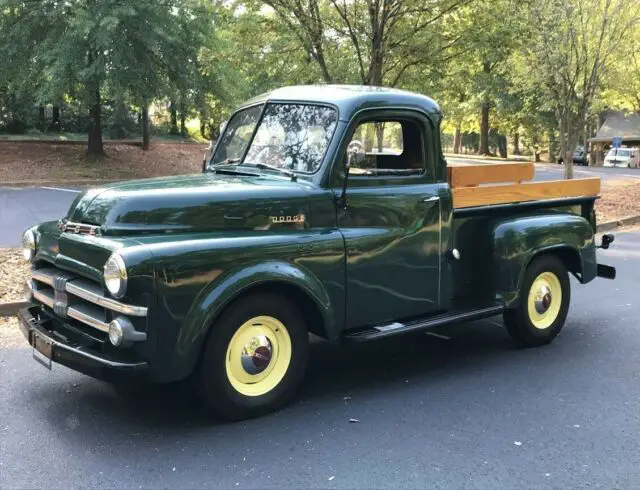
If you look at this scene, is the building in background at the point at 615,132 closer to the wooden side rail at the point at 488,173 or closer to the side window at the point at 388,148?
the wooden side rail at the point at 488,173

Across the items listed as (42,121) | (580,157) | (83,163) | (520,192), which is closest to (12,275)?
(520,192)

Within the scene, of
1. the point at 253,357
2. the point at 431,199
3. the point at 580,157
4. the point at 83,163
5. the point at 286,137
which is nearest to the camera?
the point at 253,357

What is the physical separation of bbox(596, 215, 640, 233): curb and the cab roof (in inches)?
375

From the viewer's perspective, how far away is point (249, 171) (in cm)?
483

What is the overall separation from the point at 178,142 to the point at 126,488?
2761cm

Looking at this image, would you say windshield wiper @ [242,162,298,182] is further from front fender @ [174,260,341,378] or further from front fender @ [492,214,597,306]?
front fender @ [492,214,597,306]

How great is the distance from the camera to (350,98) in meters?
4.73

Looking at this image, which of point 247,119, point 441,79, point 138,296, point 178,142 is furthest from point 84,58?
point 138,296

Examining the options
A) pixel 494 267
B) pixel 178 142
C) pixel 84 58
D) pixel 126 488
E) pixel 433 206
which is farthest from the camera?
pixel 178 142

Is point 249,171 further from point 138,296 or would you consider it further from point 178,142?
point 178,142

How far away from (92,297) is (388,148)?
2762mm

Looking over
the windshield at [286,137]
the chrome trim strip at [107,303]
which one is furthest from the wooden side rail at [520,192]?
the chrome trim strip at [107,303]

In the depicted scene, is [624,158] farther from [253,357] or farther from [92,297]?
[92,297]

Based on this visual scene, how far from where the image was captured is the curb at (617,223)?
1347 cm
